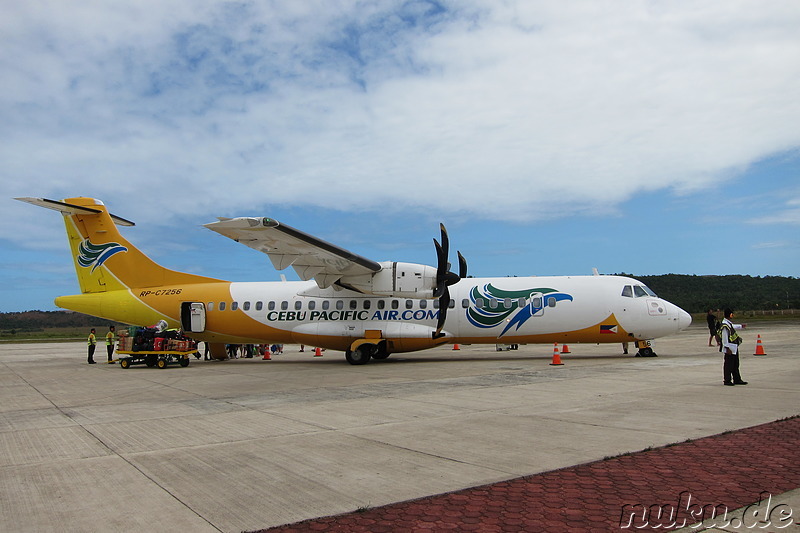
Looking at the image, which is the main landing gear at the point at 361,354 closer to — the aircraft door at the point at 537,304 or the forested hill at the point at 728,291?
the aircraft door at the point at 537,304

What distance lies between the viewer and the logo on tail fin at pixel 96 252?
852 inches

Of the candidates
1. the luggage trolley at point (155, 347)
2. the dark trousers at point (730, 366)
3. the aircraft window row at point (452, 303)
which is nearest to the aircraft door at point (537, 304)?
the aircraft window row at point (452, 303)

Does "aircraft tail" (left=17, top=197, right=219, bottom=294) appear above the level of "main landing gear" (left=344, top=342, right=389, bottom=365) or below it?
above

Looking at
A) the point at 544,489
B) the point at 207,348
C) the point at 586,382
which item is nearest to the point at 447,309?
the point at 586,382

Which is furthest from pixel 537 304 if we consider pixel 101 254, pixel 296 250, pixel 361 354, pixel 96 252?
pixel 96 252

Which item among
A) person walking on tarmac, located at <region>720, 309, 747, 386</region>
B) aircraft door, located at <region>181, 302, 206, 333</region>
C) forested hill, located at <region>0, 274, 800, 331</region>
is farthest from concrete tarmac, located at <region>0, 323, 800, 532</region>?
forested hill, located at <region>0, 274, 800, 331</region>

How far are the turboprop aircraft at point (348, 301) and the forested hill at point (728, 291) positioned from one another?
59340 mm

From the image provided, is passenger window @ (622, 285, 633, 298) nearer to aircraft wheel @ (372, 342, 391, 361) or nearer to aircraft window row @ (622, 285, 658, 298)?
aircraft window row @ (622, 285, 658, 298)

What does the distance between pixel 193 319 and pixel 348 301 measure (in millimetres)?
6119

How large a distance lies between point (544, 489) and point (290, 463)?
8.64 ft

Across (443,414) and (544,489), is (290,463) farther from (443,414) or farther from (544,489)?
(443,414)

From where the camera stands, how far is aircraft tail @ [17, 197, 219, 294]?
21.7 m

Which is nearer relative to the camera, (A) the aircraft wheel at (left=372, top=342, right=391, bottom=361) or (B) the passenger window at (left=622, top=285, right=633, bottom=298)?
(B) the passenger window at (left=622, top=285, right=633, bottom=298)

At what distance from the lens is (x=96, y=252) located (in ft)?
71.1
